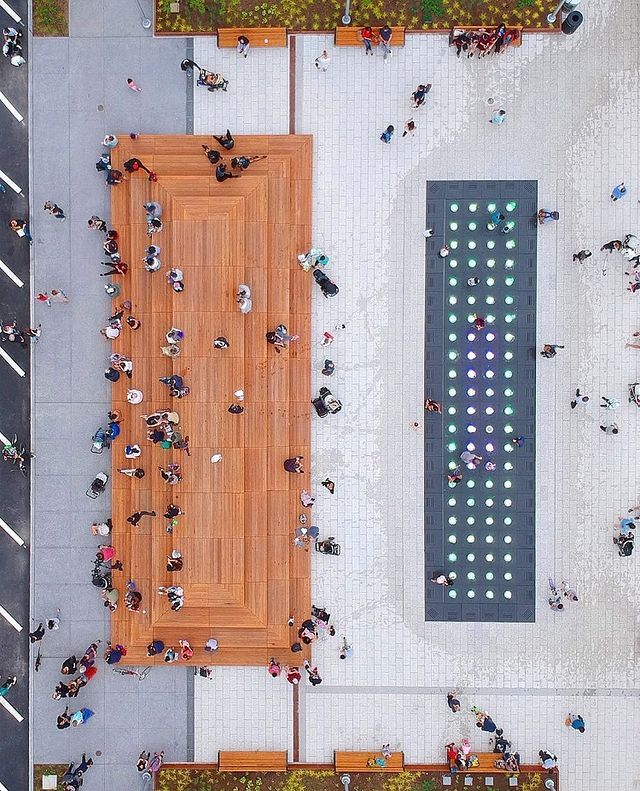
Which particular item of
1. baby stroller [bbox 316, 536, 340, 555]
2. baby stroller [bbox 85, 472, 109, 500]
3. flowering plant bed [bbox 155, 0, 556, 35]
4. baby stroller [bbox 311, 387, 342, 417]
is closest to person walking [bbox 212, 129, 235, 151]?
flowering plant bed [bbox 155, 0, 556, 35]

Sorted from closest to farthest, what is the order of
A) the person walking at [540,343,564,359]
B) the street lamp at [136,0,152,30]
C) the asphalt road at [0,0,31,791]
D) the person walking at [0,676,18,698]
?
the person walking at [540,343,564,359] → the street lamp at [136,0,152,30] → the person walking at [0,676,18,698] → the asphalt road at [0,0,31,791]

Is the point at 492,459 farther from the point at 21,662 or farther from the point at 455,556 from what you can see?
the point at 21,662

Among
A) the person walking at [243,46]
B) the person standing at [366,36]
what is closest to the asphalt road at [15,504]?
the person walking at [243,46]

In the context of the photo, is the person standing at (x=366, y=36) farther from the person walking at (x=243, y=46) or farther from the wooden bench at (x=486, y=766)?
the wooden bench at (x=486, y=766)

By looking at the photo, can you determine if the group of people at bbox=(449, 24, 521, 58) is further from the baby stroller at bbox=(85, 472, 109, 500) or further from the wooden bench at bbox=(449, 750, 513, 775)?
the wooden bench at bbox=(449, 750, 513, 775)

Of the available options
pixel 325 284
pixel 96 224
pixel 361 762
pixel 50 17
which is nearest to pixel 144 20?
pixel 50 17

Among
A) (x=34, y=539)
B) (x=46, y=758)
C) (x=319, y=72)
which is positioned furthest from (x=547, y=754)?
(x=319, y=72)
